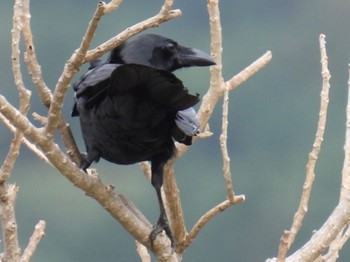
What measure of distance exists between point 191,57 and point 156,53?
0.48ft

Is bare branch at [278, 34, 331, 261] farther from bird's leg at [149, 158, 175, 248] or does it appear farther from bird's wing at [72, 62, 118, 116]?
bird's wing at [72, 62, 118, 116]

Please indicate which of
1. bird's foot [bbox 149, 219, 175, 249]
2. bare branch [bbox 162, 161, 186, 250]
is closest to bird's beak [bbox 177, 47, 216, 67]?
bare branch [bbox 162, 161, 186, 250]

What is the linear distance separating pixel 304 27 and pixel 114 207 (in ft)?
49.6

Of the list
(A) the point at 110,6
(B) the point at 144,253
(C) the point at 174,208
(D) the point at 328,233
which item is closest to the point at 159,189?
(C) the point at 174,208

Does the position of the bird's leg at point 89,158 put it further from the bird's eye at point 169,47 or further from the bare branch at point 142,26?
the bare branch at point 142,26

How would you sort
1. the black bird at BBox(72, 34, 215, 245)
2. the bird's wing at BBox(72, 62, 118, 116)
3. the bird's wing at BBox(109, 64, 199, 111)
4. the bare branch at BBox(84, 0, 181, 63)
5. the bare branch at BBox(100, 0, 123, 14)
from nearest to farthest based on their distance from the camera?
the bare branch at BBox(100, 0, 123, 14) < the bare branch at BBox(84, 0, 181, 63) < the bird's wing at BBox(109, 64, 199, 111) < the black bird at BBox(72, 34, 215, 245) < the bird's wing at BBox(72, 62, 118, 116)

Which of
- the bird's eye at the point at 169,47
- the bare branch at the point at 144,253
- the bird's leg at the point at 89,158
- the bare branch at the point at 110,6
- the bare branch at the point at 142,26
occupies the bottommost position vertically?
the bare branch at the point at 144,253

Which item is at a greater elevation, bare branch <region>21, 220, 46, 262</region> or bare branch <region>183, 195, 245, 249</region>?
bare branch <region>183, 195, 245, 249</region>

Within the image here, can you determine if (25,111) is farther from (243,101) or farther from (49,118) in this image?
(243,101)

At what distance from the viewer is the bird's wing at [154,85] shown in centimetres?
402

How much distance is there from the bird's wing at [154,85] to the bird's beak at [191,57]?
436mm

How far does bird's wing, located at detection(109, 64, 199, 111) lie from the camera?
4.02 metres

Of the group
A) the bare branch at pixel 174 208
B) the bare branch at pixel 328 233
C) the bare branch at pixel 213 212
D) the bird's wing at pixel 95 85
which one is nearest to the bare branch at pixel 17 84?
the bird's wing at pixel 95 85

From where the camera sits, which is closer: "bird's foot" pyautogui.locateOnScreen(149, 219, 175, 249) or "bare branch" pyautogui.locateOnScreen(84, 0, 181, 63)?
"bare branch" pyautogui.locateOnScreen(84, 0, 181, 63)
